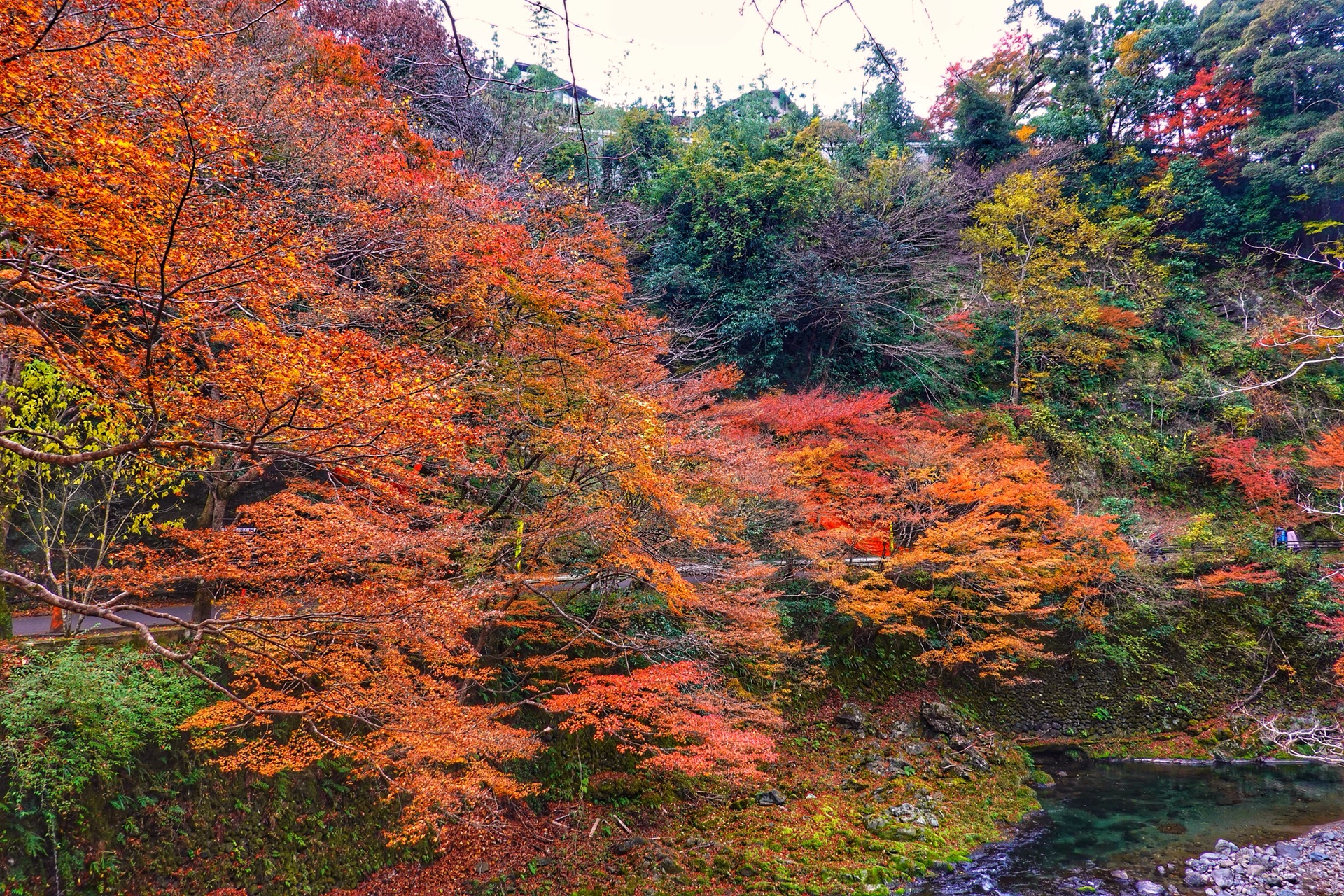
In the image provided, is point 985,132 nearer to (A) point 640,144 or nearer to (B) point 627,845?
(A) point 640,144

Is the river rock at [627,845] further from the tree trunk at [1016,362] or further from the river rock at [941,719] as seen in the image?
the tree trunk at [1016,362]

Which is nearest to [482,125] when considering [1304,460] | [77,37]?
[77,37]

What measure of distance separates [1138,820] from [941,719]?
3.20 m

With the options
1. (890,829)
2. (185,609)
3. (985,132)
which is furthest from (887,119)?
(185,609)

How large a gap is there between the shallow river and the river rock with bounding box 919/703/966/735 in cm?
167

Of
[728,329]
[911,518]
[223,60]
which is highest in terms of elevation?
[223,60]

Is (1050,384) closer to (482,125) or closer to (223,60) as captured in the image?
(482,125)

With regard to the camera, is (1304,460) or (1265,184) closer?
(1304,460)

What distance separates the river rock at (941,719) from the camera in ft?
41.1

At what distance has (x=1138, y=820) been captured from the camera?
10.6 meters

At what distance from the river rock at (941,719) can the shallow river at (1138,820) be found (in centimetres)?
167

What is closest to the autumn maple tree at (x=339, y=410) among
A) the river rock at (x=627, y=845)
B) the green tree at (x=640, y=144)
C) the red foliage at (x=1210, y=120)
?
the river rock at (x=627, y=845)

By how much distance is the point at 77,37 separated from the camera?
14.0 feet

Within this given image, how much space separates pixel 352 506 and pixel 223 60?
20.8ft
